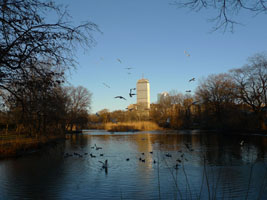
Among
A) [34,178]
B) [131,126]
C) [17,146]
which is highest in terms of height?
[131,126]

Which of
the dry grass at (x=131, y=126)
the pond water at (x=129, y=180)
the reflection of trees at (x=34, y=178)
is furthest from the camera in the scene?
the dry grass at (x=131, y=126)

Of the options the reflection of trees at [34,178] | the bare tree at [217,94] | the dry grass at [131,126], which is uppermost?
the bare tree at [217,94]

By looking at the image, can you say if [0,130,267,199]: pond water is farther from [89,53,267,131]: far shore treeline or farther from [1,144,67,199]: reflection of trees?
[89,53,267,131]: far shore treeline

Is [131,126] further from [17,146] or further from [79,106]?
[17,146]

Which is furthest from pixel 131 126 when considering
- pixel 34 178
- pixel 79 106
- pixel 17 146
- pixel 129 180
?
pixel 129 180

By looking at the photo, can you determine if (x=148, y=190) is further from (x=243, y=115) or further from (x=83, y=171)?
(x=243, y=115)

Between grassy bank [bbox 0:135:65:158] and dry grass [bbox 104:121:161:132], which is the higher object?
dry grass [bbox 104:121:161:132]

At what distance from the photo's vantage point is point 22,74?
480cm

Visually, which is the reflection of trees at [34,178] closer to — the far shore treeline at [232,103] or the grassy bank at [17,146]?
the grassy bank at [17,146]

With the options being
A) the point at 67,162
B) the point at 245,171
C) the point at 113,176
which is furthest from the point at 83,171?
the point at 245,171

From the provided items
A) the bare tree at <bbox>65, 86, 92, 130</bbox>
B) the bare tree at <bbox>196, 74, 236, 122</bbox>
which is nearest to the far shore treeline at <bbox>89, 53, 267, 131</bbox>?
the bare tree at <bbox>196, 74, 236, 122</bbox>

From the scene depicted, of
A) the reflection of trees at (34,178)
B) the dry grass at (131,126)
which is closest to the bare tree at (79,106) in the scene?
the dry grass at (131,126)

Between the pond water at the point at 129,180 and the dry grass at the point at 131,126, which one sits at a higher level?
the dry grass at the point at 131,126

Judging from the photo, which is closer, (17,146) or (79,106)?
(17,146)
